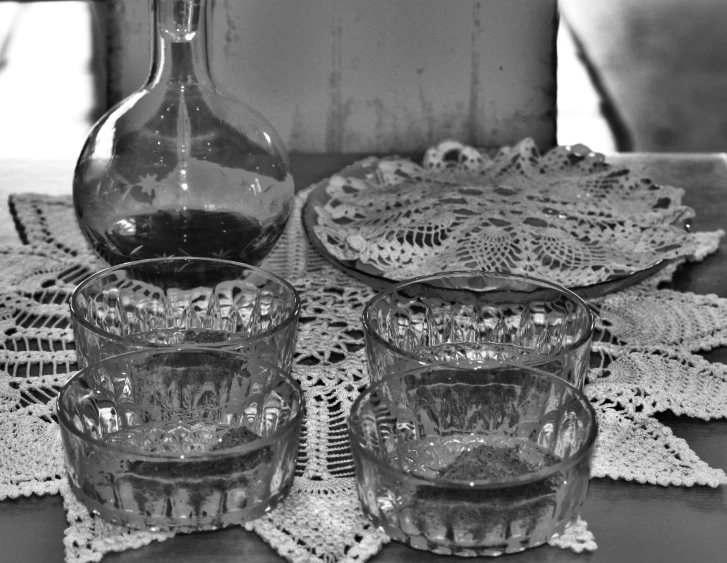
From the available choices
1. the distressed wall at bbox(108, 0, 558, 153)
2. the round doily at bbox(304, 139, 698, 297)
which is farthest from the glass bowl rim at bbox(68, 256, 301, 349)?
the distressed wall at bbox(108, 0, 558, 153)

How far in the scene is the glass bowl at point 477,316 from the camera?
63cm

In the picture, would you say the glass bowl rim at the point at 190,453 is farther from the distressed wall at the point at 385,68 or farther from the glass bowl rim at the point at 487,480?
the distressed wall at the point at 385,68

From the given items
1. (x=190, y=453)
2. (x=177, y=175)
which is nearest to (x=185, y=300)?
(x=177, y=175)

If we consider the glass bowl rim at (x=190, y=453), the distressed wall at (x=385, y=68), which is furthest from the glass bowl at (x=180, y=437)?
the distressed wall at (x=385, y=68)

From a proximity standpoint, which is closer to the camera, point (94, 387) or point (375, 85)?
point (94, 387)

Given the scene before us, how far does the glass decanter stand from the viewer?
743 mm

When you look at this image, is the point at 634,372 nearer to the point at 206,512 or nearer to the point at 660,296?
the point at 660,296

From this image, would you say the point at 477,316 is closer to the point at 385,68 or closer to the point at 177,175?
the point at 177,175

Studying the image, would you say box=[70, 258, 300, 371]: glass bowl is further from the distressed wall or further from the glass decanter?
the distressed wall

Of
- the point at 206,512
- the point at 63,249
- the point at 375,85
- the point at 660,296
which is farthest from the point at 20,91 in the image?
the point at 206,512

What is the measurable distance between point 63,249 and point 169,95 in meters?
0.17

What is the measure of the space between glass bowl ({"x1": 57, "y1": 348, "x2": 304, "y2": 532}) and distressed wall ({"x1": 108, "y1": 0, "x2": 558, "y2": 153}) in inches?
24.7

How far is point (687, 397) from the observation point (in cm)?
62

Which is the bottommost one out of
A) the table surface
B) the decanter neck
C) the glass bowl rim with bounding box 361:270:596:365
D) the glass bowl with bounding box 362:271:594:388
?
the table surface
